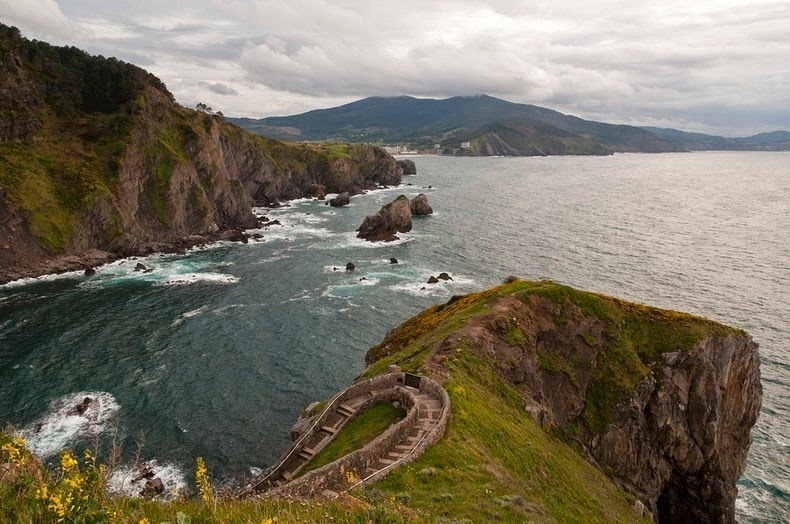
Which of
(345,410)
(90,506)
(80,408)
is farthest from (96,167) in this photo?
(90,506)

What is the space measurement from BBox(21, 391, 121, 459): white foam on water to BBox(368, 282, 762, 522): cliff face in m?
30.5

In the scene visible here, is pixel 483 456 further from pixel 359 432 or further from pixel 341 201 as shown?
pixel 341 201

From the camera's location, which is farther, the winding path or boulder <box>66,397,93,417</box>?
boulder <box>66,397,93,417</box>

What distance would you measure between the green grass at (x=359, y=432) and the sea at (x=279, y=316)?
12.0 metres

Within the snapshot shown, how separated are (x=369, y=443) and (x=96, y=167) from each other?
11188 centimetres

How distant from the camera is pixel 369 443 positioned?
2662 cm

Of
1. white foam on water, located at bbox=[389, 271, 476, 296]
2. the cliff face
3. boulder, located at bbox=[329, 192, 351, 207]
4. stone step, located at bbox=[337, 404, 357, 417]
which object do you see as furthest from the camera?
boulder, located at bbox=[329, 192, 351, 207]

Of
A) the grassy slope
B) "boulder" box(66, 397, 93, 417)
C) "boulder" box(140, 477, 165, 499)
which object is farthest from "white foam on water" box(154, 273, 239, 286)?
"boulder" box(140, 477, 165, 499)

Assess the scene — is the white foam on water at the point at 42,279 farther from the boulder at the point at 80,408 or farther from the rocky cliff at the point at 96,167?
the boulder at the point at 80,408

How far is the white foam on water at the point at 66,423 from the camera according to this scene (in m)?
43.9

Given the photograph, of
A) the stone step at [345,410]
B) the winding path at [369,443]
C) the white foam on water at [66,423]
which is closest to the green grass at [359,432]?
the winding path at [369,443]

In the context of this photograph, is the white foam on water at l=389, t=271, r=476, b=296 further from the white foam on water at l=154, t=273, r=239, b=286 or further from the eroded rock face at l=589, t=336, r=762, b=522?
the eroded rock face at l=589, t=336, r=762, b=522

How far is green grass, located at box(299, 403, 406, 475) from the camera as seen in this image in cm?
2898

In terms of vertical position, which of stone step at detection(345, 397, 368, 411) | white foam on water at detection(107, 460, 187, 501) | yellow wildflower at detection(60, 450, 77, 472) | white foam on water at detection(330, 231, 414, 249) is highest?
yellow wildflower at detection(60, 450, 77, 472)
